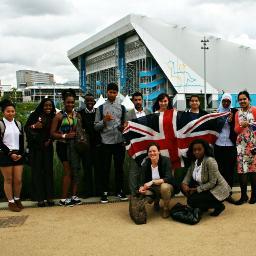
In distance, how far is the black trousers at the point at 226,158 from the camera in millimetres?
6797

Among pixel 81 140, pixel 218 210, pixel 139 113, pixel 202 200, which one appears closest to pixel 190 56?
pixel 139 113

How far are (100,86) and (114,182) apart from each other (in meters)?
75.4

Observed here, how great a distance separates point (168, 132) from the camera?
6.59 metres

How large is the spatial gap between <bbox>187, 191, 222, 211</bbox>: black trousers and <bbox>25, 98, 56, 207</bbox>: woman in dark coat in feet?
7.24

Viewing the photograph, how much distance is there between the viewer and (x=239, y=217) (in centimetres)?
569

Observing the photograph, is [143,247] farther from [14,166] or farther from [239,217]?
[14,166]

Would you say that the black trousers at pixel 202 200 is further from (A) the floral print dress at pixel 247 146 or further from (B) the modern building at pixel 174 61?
(B) the modern building at pixel 174 61

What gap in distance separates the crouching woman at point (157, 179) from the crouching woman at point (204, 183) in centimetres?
26

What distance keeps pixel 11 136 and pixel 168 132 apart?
233 cm

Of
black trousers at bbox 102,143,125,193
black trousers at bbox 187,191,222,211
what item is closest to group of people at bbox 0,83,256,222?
black trousers at bbox 102,143,125,193

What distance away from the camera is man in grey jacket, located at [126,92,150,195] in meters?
6.42

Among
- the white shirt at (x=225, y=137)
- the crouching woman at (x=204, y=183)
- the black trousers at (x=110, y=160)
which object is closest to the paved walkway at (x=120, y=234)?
the crouching woman at (x=204, y=183)

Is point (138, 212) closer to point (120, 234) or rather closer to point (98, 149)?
point (120, 234)

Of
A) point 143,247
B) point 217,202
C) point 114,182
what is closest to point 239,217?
point 217,202
